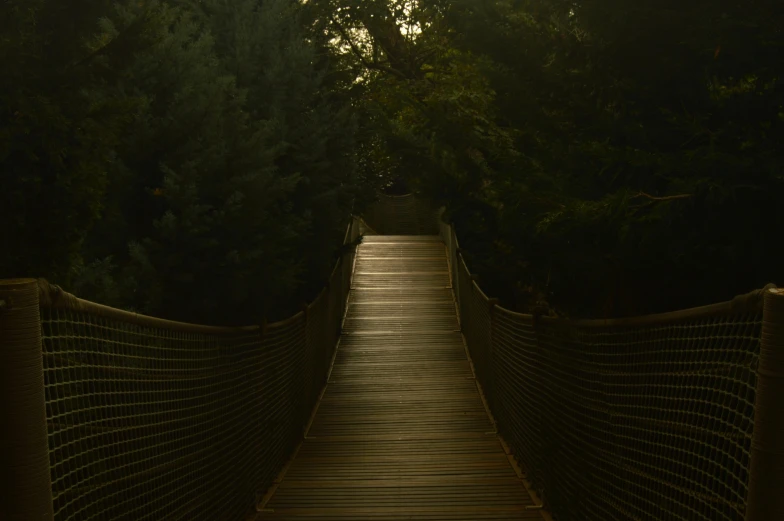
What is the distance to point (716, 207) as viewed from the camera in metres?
3.43

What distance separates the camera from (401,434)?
26.9ft

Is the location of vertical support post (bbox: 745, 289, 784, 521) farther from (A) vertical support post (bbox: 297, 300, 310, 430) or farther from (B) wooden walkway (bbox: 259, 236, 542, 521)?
(A) vertical support post (bbox: 297, 300, 310, 430)

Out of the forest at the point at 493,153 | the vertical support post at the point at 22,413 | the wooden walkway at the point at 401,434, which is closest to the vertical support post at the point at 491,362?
the wooden walkway at the point at 401,434

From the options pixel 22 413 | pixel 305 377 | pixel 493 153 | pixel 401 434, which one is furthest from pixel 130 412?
pixel 305 377

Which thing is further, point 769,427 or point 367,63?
point 367,63

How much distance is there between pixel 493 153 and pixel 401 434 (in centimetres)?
323

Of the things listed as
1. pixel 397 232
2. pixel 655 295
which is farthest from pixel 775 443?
pixel 397 232

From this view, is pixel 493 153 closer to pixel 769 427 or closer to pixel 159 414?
pixel 159 414

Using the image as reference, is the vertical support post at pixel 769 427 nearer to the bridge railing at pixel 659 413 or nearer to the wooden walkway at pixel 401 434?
the bridge railing at pixel 659 413

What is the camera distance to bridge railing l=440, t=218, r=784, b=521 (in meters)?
2.04

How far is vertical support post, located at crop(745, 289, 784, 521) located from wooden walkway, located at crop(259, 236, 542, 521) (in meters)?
3.41

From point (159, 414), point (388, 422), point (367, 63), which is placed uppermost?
point (367, 63)

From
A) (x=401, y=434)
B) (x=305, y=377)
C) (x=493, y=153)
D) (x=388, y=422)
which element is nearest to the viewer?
(x=493, y=153)

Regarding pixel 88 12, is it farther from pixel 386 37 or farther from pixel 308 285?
pixel 386 37
